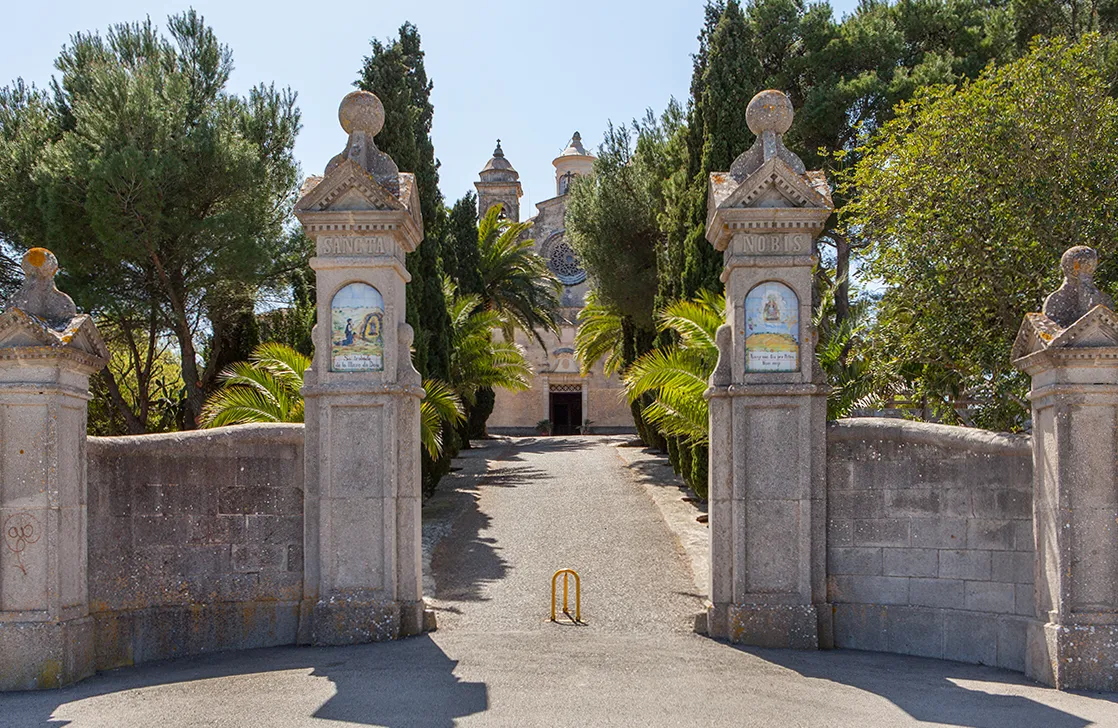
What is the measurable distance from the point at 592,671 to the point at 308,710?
212 cm

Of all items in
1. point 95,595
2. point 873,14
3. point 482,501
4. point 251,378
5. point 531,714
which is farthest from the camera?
point 873,14

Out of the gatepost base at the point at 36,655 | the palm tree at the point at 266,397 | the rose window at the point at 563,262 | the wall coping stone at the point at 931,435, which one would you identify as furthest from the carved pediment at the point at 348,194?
the rose window at the point at 563,262

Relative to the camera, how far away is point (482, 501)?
57.1ft

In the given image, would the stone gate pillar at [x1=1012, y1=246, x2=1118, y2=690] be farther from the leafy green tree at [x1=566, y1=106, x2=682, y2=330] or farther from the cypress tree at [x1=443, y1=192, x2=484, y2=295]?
the cypress tree at [x1=443, y1=192, x2=484, y2=295]

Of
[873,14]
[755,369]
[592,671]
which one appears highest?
[873,14]

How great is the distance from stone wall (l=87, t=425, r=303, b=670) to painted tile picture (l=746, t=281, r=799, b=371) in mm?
3966

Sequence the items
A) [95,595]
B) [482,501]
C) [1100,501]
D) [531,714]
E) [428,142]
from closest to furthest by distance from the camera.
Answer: [531,714], [1100,501], [95,595], [482,501], [428,142]

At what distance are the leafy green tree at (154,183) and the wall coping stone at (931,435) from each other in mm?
11308

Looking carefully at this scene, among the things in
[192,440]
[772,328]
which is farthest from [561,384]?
[192,440]

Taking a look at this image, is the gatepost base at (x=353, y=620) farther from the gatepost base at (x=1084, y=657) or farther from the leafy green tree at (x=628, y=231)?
the leafy green tree at (x=628, y=231)

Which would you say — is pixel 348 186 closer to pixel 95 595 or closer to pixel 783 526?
pixel 95 595

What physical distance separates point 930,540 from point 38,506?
7.01m


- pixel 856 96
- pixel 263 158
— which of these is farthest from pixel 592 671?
pixel 856 96

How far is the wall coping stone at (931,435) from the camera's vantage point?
8008mm
